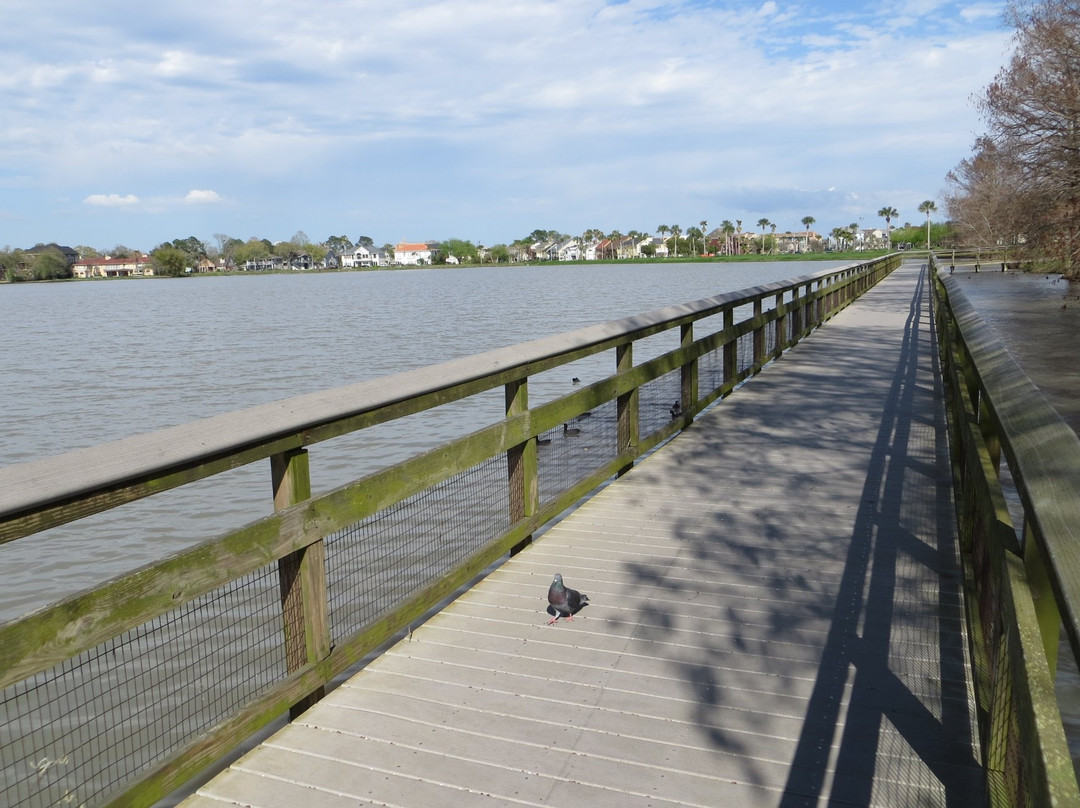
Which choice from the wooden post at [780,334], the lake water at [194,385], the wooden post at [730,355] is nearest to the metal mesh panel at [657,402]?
the wooden post at [730,355]

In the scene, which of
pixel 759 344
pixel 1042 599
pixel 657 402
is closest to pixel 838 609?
pixel 1042 599

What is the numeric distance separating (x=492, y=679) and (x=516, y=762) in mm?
570

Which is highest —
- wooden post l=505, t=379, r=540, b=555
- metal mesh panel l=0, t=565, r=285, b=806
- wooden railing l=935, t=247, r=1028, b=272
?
wooden railing l=935, t=247, r=1028, b=272

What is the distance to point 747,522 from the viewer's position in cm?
520

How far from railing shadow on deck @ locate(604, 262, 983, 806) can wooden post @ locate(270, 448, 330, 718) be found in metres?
1.27

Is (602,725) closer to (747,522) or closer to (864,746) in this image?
(864,746)

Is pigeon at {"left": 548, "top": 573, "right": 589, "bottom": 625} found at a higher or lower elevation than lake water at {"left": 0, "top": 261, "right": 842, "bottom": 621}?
higher

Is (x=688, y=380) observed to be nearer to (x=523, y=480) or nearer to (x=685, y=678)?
(x=523, y=480)

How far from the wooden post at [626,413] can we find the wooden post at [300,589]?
333 centimetres

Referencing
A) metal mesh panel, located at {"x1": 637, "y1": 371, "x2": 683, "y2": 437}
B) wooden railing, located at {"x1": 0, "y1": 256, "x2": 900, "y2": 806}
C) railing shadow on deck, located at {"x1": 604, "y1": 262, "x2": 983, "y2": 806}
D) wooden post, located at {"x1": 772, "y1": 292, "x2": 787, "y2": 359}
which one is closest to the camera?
wooden railing, located at {"x1": 0, "y1": 256, "x2": 900, "y2": 806}

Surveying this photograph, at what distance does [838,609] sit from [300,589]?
219cm

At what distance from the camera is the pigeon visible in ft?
12.7

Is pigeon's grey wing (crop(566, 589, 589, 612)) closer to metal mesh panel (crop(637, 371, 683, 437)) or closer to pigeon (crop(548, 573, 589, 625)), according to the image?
pigeon (crop(548, 573, 589, 625))

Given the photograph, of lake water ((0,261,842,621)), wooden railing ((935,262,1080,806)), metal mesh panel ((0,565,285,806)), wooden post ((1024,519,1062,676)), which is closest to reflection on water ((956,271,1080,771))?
wooden railing ((935,262,1080,806))
